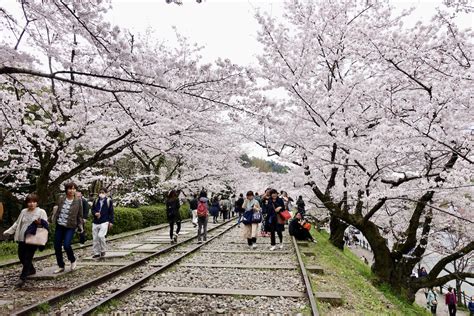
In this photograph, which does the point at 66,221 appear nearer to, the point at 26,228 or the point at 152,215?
the point at 26,228

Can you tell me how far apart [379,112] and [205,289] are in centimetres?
667

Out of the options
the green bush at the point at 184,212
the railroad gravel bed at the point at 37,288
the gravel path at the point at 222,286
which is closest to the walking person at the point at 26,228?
the railroad gravel bed at the point at 37,288

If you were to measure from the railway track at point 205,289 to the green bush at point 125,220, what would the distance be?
693 cm

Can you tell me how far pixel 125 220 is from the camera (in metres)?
16.2

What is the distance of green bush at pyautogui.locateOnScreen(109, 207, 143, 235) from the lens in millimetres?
15242

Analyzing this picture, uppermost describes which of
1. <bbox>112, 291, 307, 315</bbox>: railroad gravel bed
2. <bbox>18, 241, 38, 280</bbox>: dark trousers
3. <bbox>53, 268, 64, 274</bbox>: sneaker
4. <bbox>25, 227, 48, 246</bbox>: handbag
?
<bbox>25, 227, 48, 246</bbox>: handbag

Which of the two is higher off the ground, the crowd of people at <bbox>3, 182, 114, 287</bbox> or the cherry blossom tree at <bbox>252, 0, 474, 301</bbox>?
the cherry blossom tree at <bbox>252, 0, 474, 301</bbox>

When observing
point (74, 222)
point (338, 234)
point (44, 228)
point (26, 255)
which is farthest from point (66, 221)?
point (338, 234)

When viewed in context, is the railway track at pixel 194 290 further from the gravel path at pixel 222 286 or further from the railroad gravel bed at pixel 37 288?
the railroad gravel bed at pixel 37 288

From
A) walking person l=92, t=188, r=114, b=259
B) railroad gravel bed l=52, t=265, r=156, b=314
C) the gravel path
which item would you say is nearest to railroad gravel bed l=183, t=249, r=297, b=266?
the gravel path

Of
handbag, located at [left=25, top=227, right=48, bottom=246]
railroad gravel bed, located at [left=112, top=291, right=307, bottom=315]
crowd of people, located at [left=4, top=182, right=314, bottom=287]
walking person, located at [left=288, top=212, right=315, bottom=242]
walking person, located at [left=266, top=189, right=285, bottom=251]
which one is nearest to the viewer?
railroad gravel bed, located at [left=112, top=291, right=307, bottom=315]

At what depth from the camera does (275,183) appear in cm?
1662

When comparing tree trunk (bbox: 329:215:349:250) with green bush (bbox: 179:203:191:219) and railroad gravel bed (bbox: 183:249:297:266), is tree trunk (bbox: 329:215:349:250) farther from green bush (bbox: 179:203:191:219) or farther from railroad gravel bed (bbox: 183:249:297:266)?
green bush (bbox: 179:203:191:219)

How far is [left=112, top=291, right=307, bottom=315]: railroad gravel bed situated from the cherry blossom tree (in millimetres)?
4157
